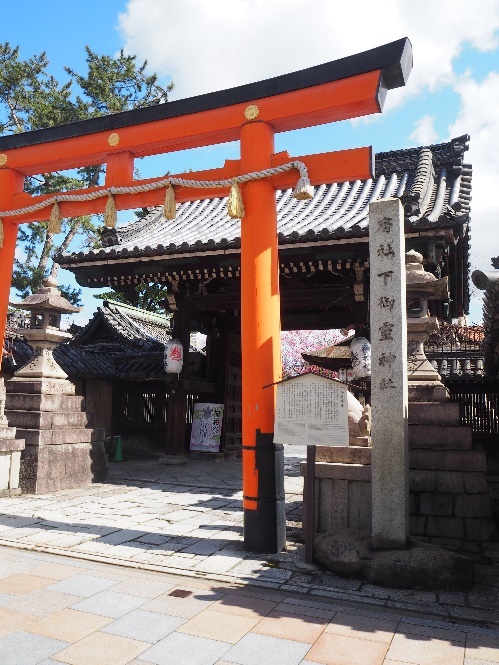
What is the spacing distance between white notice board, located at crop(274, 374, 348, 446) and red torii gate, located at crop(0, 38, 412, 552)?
325 mm

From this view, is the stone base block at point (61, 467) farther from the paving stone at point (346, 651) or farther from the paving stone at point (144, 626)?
the paving stone at point (346, 651)

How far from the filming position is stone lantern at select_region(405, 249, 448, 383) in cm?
609

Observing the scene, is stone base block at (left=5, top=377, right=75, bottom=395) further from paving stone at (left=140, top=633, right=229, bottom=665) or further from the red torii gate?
paving stone at (left=140, top=633, right=229, bottom=665)

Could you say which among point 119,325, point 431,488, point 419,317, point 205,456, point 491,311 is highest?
point 119,325

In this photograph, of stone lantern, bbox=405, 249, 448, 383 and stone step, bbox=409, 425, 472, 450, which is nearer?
stone step, bbox=409, 425, 472, 450

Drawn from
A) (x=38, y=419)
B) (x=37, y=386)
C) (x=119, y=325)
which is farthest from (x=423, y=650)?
(x=119, y=325)

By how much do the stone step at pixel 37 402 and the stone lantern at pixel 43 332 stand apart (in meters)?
0.40

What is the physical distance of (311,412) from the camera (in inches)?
194

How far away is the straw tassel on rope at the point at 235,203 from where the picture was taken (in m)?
5.68

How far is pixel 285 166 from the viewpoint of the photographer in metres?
5.60

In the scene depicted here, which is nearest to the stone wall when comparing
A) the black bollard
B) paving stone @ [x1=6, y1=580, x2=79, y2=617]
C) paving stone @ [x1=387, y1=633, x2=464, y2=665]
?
the black bollard

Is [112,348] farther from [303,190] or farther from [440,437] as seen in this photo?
[440,437]

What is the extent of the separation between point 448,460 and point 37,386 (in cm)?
650

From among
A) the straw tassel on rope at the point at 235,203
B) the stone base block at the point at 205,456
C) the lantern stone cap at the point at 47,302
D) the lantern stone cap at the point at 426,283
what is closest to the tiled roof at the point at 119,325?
the stone base block at the point at 205,456
